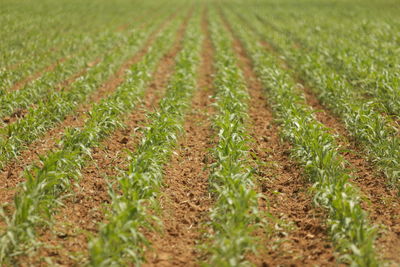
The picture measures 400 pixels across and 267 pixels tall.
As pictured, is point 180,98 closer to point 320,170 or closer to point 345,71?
point 320,170

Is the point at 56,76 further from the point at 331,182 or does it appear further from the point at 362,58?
the point at 362,58

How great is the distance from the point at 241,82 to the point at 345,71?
3.01 meters

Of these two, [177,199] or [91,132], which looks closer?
[177,199]

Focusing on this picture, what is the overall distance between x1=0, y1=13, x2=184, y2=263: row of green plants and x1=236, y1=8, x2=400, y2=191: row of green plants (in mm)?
4110

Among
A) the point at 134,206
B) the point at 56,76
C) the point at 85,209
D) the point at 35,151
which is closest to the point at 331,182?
the point at 134,206

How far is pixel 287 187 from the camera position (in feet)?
17.7

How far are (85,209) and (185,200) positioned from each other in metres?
1.29

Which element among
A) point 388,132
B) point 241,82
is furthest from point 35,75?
point 388,132

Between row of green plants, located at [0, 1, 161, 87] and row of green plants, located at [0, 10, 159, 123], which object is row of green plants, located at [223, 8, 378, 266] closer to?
row of green plants, located at [0, 10, 159, 123]

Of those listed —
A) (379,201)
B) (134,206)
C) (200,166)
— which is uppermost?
(134,206)

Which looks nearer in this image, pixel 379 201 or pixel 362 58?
pixel 379 201

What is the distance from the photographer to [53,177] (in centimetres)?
446

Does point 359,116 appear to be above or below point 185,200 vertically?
above

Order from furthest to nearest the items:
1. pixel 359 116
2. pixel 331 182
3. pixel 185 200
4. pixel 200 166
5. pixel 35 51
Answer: pixel 35 51
pixel 359 116
pixel 200 166
pixel 185 200
pixel 331 182
